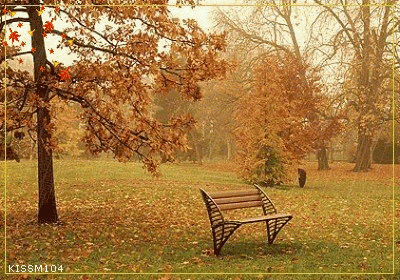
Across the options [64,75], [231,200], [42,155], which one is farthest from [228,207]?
[42,155]

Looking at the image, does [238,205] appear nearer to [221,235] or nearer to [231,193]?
[231,193]

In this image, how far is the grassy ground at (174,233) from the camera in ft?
24.8

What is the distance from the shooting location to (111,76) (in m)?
10.2

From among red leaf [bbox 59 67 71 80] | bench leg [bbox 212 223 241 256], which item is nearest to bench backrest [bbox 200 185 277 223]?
bench leg [bbox 212 223 241 256]

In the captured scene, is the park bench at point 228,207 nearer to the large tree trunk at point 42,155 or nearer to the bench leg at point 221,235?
the bench leg at point 221,235

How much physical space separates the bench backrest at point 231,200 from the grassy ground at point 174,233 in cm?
70

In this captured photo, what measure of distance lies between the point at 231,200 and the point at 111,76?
3.41 metres

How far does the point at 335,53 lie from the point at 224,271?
1989 centimetres

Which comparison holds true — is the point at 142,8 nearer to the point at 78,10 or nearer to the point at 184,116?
the point at 78,10

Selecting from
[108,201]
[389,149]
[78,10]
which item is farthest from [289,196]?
[389,149]

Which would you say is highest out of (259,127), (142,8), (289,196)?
(142,8)

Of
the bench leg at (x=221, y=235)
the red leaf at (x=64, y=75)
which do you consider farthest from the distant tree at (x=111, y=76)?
the bench leg at (x=221, y=235)

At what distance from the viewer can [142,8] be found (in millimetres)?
10547

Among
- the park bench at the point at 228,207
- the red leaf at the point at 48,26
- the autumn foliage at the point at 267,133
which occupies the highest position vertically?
the red leaf at the point at 48,26
